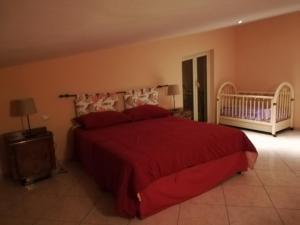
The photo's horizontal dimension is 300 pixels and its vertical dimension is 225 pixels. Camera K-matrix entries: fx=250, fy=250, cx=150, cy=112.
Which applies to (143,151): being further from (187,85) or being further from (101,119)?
(187,85)

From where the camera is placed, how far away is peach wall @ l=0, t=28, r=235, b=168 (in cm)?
359

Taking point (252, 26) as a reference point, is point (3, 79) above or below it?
below

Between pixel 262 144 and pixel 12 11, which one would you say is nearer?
pixel 12 11

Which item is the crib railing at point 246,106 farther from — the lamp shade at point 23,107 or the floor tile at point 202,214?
the lamp shade at point 23,107

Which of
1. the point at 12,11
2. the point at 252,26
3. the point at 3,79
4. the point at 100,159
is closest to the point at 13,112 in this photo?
the point at 3,79

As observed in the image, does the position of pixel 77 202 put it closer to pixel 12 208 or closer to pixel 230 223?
pixel 12 208

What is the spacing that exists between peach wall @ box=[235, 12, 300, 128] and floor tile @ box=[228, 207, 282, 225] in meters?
3.69

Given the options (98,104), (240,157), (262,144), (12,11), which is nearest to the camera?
(12,11)

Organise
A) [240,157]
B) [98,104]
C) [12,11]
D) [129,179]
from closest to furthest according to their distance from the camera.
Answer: [12,11] → [129,179] → [240,157] → [98,104]

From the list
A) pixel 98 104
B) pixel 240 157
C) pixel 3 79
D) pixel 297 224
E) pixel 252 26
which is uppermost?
pixel 252 26

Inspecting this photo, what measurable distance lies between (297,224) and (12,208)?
9.57 ft

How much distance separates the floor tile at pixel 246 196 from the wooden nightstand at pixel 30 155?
7.85 feet

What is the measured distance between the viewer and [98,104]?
423 cm

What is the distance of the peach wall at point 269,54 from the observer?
5305 mm
